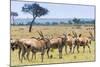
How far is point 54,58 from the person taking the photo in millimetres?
2652

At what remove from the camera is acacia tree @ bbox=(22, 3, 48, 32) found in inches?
99.3

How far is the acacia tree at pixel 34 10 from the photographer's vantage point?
2.52m

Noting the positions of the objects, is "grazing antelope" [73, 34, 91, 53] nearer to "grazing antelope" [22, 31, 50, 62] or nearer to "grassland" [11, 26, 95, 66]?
"grassland" [11, 26, 95, 66]

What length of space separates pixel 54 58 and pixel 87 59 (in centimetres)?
44

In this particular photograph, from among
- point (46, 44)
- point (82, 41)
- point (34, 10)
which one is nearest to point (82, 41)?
point (82, 41)

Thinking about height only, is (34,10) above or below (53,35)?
above

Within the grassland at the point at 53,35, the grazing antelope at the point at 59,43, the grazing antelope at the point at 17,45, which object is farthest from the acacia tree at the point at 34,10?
the grazing antelope at the point at 59,43

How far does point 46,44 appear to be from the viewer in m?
2.62

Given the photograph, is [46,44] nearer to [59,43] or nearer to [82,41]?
[59,43]

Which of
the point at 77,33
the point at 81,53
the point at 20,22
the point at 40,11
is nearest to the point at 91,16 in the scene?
the point at 77,33

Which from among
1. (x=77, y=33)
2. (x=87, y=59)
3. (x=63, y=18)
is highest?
(x=63, y=18)

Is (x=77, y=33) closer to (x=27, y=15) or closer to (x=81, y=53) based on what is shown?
(x=81, y=53)

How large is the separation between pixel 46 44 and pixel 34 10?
395 mm
